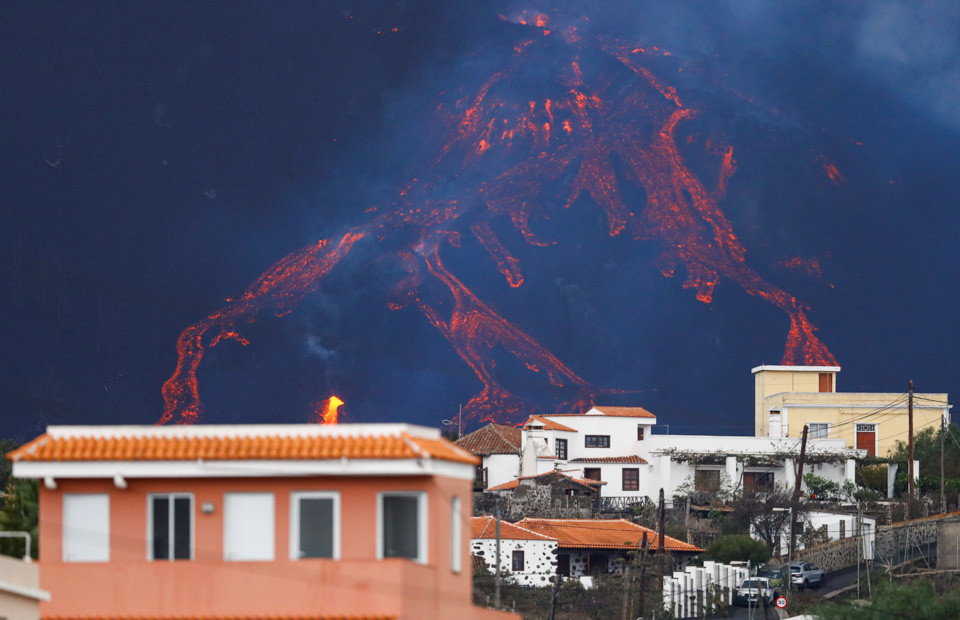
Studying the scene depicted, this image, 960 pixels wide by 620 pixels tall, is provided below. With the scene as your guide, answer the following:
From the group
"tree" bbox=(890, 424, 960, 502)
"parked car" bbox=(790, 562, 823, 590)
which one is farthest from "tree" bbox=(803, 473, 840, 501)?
"parked car" bbox=(790, 562, 823, 590)

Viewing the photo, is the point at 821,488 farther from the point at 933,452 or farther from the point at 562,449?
the point at 562,449

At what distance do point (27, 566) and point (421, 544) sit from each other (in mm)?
6341

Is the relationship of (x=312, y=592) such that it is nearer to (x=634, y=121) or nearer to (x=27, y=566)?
(x=27, y=566)

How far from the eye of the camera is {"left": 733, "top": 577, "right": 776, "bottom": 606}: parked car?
204ft

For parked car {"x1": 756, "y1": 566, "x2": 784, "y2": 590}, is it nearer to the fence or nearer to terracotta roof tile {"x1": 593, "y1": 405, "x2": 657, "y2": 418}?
the fence

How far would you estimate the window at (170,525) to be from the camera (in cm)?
2245

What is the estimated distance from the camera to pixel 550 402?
159500 mm

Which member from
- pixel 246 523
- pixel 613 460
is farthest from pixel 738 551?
pixel 246 523

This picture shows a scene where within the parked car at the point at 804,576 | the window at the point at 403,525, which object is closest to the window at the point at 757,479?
the parked car at the point at 804,576

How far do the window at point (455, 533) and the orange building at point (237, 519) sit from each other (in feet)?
1.15

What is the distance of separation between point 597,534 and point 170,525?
51.7 meters

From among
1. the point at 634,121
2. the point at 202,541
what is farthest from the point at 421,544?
the point at 634,121

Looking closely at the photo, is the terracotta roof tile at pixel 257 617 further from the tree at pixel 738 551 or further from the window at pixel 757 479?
the window at pixel 757 479

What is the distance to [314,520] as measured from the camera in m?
22.4
